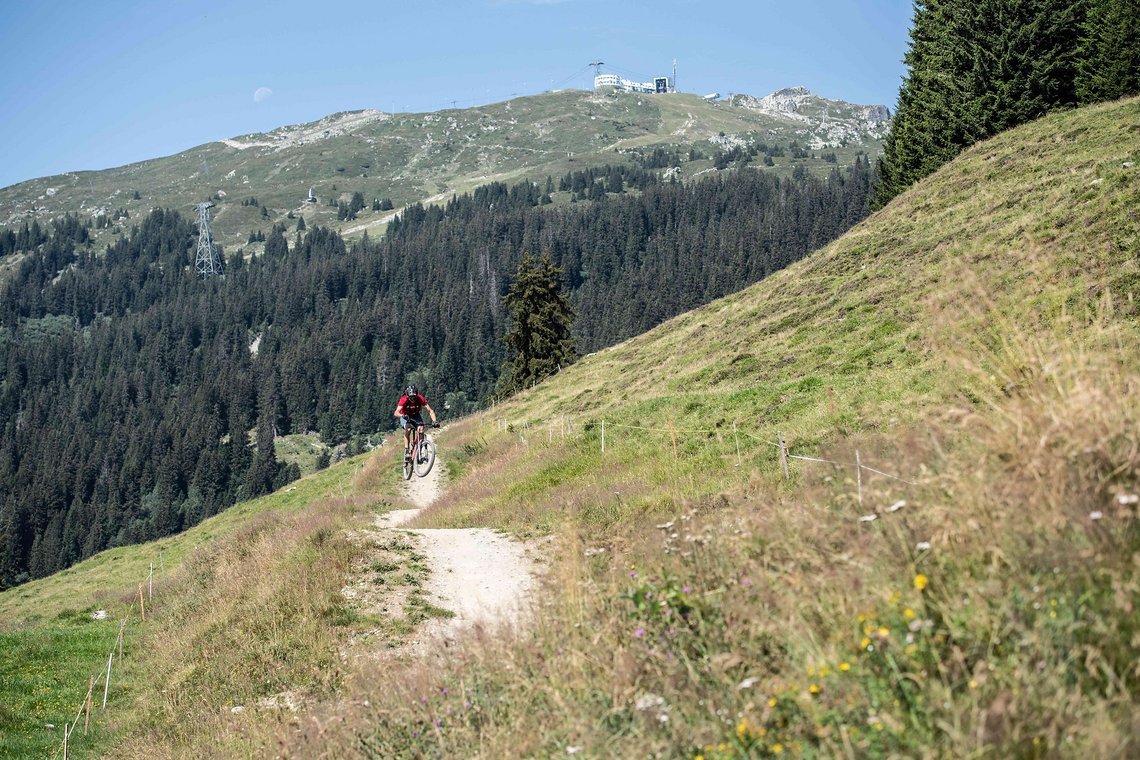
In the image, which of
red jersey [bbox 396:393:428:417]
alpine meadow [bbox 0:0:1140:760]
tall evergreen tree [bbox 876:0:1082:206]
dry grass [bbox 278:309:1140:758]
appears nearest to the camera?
dry grass [bbox 278:309:1140:758]

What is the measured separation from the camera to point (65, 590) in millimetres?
37969

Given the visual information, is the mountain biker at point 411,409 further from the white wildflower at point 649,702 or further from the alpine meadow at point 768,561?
the white wildflower at point 649,702

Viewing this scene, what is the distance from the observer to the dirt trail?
10859 mm

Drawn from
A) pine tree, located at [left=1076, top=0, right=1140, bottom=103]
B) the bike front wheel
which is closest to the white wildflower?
the bike front wheel

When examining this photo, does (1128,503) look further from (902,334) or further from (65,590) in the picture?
(65,590)

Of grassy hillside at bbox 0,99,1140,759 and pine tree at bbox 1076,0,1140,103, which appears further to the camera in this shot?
pine tree at bbox 1076,0,1140,103

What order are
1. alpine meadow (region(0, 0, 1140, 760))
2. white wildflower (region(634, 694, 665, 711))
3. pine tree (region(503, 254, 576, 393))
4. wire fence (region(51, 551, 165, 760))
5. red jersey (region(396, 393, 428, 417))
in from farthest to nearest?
1. pine tree (region(503, 254, 576, 393))
2. red jersey (region(396, 393, 428, 417))
3. wire fence (region(51, 551, 165, 760))
4. white wildflower (region(634, 694, 665, 711))
5. alpine meadow (region(0, 0, 1140, 760))

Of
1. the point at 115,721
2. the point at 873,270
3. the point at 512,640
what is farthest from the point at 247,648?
the point at 873,270

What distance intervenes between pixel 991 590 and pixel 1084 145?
34.3 metres

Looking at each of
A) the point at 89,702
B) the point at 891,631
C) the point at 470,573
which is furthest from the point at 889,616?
the point at 89,702

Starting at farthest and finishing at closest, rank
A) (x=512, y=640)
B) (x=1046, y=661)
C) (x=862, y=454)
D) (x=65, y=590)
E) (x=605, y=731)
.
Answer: (x=65, y=590) < (x=862, y=454) < (x=512, y=640) < (x=605, y=731) < (x=1046, y=661)

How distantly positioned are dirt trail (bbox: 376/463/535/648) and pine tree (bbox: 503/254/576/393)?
135 feet

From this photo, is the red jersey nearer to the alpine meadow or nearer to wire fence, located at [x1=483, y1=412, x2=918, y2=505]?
the alpine meadow

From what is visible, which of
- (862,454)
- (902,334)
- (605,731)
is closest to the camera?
(605,731)
